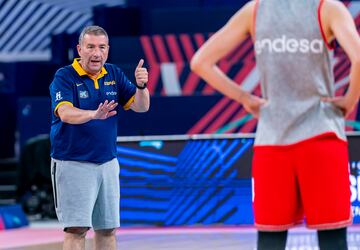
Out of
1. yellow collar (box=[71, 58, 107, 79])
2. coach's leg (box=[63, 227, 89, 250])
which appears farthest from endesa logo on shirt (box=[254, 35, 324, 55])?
coach's leg (box=[63, 227, 89, 250])

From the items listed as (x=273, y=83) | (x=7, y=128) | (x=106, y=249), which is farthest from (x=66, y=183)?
(x=7, y=128)

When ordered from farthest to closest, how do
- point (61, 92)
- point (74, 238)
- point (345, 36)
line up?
point (74, 238)
point (61, 92)
point (345, 36)

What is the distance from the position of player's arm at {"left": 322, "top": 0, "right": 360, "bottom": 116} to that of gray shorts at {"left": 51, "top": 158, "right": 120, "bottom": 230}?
2449mm

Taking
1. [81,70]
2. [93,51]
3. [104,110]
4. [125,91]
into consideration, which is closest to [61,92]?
[81,70]

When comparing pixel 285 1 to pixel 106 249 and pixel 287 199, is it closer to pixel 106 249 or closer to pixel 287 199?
pixel 287 199

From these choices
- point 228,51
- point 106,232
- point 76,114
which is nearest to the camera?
point 228,51

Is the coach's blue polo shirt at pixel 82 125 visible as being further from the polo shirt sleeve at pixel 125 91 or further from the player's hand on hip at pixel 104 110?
the player's hand on hip at pixel 104 110

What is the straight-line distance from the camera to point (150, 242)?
999 cm

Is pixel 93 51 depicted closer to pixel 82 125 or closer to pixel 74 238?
pixel 82 125

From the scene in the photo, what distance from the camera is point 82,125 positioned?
5.76 meters

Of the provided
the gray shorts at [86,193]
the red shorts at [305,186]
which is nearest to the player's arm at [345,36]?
the red shorts at [305,186]

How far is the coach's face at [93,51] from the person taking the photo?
5.75 meters

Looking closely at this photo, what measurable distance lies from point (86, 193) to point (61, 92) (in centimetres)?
66

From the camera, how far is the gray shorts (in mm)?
5797
